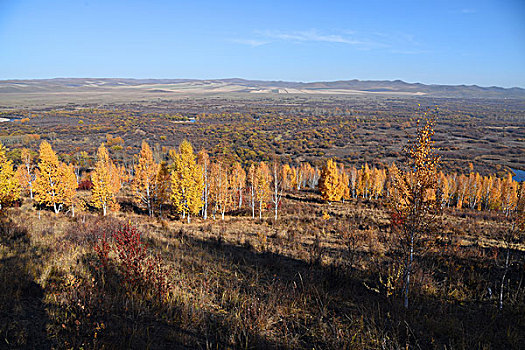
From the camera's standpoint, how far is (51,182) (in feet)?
83.7

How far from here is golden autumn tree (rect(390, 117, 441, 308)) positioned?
6031mm

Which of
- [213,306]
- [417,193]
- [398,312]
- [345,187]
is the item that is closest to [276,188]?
[417,193]

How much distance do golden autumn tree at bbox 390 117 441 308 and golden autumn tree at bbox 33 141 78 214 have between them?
28.7 meters

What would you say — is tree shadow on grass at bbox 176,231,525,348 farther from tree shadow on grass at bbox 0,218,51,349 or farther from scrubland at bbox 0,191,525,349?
tree shadow on grass at bbox 0,218,51,349

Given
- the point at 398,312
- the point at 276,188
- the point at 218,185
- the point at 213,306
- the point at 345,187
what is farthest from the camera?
the point at 345,187

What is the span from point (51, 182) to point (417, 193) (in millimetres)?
29890

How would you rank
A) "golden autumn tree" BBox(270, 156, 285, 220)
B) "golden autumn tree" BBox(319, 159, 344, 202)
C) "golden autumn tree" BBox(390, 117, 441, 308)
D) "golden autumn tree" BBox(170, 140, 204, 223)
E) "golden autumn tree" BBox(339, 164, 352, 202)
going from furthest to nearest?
Answer: "golden autumn tree" BBox(339, 164, 352, 202) < "golden autumn tree" BBox(319, 159, 344, 202) < "golden autumn tree" BBox(270, 156, 285, 220) < "golden autumn tree" BBox(170, 140, 204, 223) < "golden autumn tree" BBox(390, 117, 441, 308)

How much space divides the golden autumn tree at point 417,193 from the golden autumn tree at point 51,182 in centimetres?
2872

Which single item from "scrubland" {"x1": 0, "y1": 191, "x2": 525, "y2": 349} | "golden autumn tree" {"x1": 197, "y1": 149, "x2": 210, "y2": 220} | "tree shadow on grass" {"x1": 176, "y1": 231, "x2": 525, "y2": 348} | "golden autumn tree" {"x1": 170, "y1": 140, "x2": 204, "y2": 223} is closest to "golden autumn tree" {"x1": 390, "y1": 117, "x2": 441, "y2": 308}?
"scrubland" {"x1": 0, "y1": 191, "x2": 525, "y2": 349}

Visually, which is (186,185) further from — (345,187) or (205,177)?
(345,187)

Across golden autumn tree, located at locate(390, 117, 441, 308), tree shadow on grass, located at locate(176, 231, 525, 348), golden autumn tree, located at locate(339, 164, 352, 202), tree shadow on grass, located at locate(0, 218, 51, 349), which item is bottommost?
golden autumn tree, located at locate(339, 164, 352, 202)

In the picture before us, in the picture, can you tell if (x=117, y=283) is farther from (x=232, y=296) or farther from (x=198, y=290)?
(x=232, y=296)

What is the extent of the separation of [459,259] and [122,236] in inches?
458

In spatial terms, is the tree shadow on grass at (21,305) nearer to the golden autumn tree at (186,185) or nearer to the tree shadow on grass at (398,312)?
the tree shadow on grass at (398,312)
